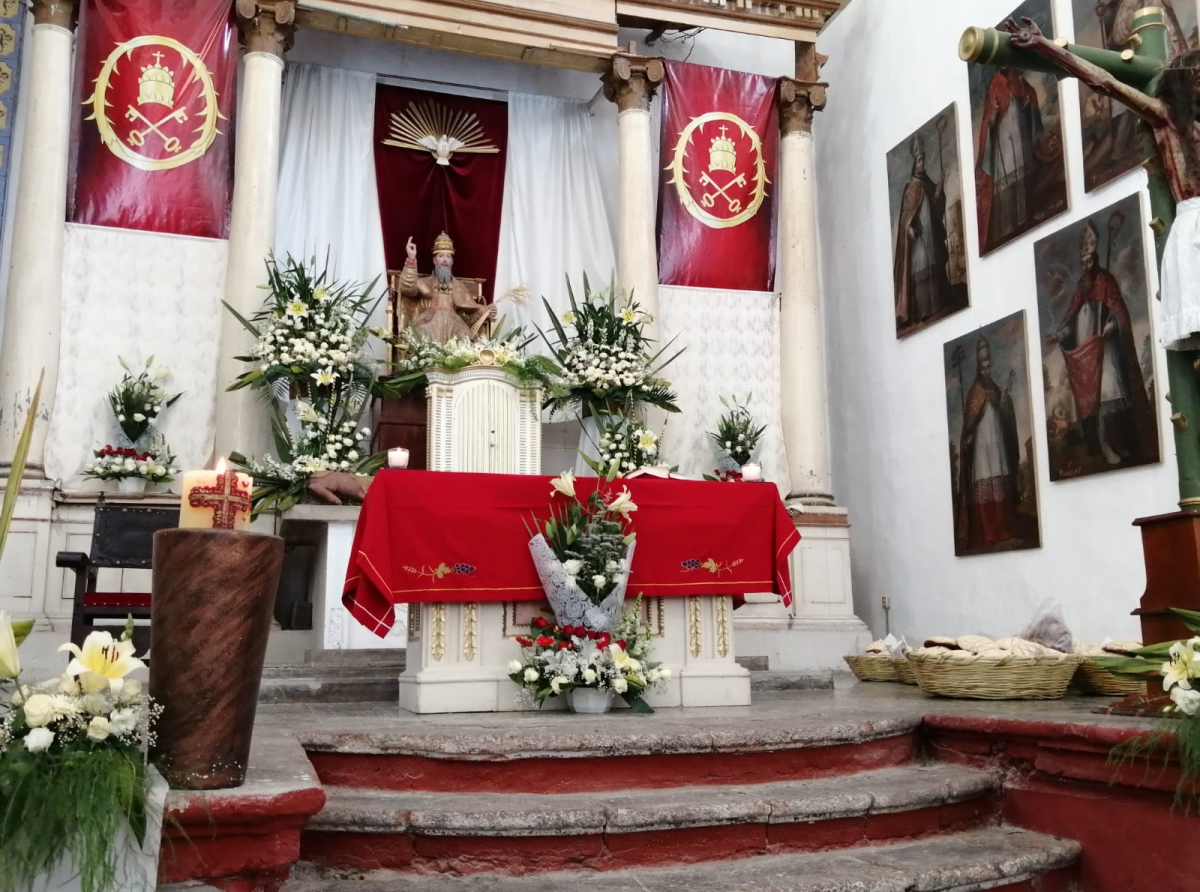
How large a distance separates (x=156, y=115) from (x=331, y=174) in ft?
6.70

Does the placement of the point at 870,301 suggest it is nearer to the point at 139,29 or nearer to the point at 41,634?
the point at 139,29

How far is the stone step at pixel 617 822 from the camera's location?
11.1ft

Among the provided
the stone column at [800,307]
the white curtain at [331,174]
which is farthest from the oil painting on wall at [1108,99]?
the white curtain at [331,174]

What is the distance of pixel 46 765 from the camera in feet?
7.07

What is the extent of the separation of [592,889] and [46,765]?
65.4 inches

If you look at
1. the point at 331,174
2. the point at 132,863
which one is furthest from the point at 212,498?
the point at 331,174

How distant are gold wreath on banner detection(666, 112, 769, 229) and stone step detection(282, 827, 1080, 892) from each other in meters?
7.30

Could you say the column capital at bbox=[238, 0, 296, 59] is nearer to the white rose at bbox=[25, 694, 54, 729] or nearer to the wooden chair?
the wooden chair

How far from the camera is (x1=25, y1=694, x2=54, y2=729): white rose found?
2146 mm

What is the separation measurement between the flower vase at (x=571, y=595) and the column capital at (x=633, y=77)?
20.0 ft

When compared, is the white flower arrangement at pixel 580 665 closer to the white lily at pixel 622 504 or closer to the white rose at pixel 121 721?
the white lily at pixel 622 504

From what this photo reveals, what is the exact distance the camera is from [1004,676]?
540cm

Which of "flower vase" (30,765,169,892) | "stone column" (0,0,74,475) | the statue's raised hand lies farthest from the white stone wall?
"stone column" (0,0,74,475)

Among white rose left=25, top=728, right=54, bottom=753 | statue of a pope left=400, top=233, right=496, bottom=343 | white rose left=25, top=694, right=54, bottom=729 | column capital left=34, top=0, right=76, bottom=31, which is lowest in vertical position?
white rose left=25, top=728, right=54, bottom=753
